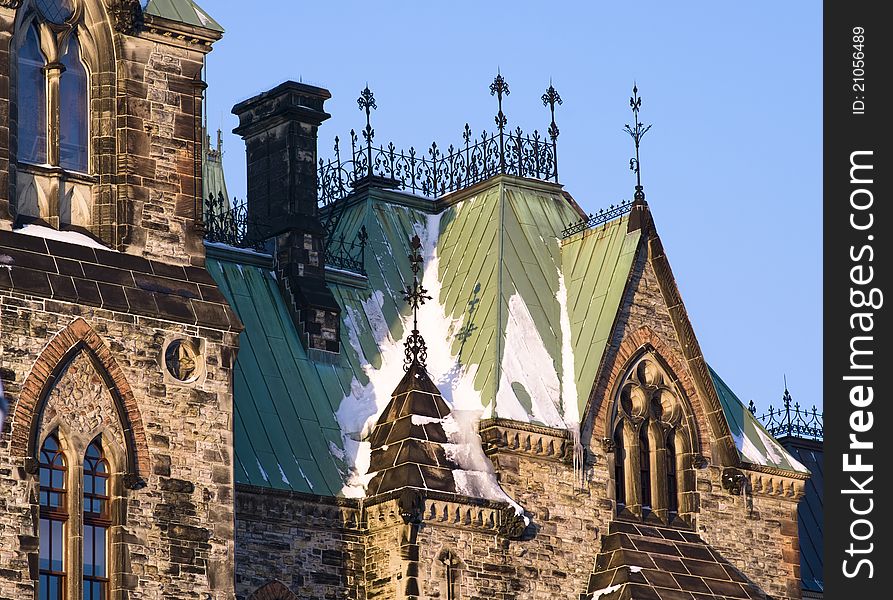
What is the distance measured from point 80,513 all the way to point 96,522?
0.43 m

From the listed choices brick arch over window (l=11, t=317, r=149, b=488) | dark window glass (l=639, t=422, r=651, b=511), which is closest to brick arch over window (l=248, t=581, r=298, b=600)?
brick arch over window (l=11, t=317, r=149, b=488)

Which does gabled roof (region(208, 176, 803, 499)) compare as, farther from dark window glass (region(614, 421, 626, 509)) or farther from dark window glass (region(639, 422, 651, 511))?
dark window glass (region(639, 422, 651, 511))

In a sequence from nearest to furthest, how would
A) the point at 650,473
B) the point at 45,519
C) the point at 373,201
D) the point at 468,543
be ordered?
the point at 45,519, the point at 468,543, the point at 650,473, the point at 373,201

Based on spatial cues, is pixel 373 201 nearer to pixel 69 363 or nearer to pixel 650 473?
pixel 650 473

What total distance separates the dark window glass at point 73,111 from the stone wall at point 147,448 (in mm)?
3183

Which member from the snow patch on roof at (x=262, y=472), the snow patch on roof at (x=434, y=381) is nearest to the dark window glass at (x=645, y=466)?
the snow patch on roof at (x=434, y=381)

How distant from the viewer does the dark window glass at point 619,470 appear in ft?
187

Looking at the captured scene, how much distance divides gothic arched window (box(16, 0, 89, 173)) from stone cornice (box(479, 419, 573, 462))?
1008 cm

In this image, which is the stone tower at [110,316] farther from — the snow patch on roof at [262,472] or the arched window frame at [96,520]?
the snow patch on roof at [262,472]

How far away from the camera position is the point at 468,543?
2133 inches

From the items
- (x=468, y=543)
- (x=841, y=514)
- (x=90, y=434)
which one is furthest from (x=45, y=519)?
(x=841, y=514)

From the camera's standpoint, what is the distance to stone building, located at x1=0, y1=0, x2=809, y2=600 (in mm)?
48844

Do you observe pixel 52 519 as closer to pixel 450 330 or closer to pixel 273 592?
pixel 273 592

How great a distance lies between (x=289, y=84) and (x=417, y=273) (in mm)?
4860
